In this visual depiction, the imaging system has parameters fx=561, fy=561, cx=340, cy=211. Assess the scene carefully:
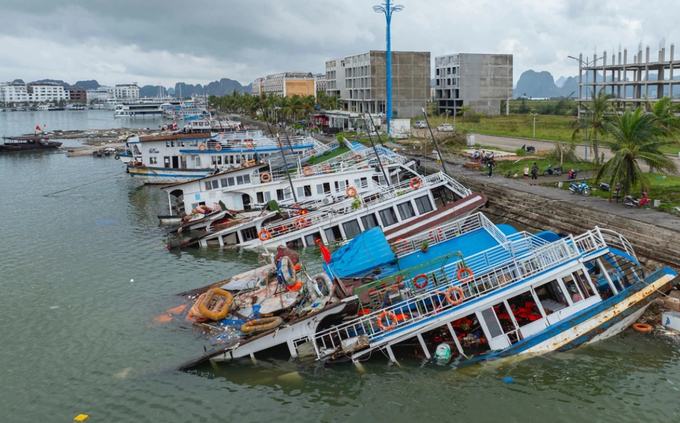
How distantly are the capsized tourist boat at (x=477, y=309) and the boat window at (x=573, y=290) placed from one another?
0.10 feet

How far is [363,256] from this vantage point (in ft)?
70.9

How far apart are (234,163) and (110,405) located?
42.9 meters

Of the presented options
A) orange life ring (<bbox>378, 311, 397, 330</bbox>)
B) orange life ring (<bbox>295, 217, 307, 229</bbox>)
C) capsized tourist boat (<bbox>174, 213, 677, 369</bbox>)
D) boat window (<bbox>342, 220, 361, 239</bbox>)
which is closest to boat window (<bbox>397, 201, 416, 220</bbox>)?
boat window (<bbox>342, 220, 361, 239</bbox>)

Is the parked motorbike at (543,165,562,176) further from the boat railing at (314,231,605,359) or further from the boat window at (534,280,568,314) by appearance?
the boat railing at (314,231,605,359)

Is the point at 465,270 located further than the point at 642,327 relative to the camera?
No

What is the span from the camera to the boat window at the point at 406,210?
31.9 m

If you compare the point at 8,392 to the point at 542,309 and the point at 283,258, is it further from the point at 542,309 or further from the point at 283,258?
the point at 542,309

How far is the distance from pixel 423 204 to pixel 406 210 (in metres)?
1.04

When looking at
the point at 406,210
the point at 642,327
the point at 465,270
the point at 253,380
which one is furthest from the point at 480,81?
the point at 253,380

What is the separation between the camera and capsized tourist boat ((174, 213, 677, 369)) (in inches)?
710

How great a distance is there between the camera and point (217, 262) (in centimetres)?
3183

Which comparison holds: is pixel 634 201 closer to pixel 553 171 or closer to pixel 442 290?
pixel 553 171

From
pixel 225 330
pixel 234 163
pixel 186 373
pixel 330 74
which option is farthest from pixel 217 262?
pixel 330 74

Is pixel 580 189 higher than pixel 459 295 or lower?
higher
